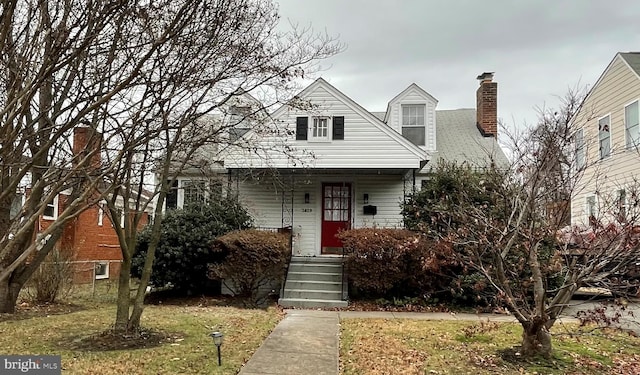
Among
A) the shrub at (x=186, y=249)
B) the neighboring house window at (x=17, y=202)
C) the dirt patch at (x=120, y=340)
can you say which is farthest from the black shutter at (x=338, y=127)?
the dirt patch at (x=120, y=340)

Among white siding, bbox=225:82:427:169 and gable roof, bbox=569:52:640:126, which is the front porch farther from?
gable roof, bbox=569:52:640:126

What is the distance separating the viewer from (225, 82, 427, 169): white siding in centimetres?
1406

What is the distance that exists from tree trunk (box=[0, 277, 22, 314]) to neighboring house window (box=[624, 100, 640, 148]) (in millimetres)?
16642

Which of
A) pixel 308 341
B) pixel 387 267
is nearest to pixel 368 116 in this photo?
pixel 387 267

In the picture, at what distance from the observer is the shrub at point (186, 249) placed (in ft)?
40.1

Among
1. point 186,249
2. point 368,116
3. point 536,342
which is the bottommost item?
point 536,342

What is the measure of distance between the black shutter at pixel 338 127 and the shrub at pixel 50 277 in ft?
26.6

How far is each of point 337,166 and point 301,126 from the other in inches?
74.3

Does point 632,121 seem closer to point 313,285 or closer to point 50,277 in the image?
point 313,285

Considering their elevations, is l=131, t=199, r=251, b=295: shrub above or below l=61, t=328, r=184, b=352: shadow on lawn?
above

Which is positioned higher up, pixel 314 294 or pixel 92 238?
pixel 92 238

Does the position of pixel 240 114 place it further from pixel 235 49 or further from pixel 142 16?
pixel 142 16

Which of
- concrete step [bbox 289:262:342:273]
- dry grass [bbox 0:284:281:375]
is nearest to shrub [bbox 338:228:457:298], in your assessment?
concrete step [bbox 289:262:342:273]

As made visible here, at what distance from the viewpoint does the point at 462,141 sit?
17.7 meters
